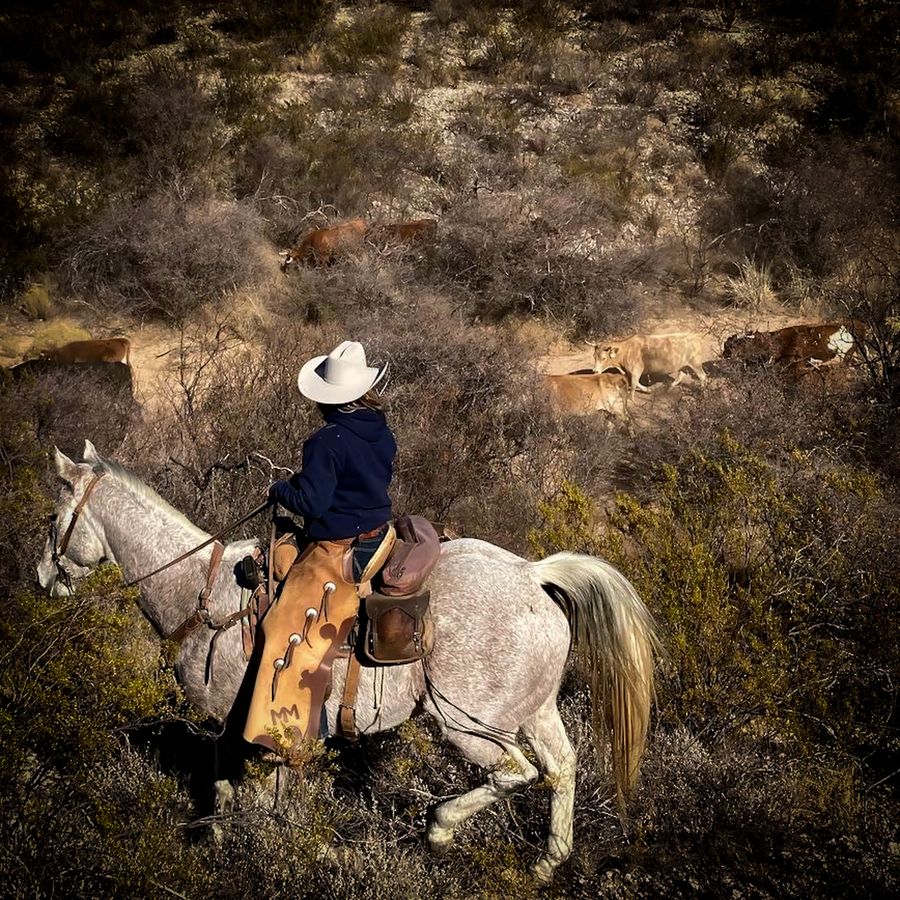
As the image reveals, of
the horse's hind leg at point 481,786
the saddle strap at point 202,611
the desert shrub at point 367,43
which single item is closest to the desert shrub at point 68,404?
the saddle strap at point 202,611

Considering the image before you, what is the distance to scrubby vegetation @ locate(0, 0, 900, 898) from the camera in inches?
151

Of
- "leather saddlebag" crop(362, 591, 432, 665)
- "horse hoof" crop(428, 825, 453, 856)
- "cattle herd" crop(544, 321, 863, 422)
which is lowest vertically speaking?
"cattle herd" crop(544, 321, 863, 422)

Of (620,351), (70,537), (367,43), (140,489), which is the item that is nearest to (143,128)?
(367,43)

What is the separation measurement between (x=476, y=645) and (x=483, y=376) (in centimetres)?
514

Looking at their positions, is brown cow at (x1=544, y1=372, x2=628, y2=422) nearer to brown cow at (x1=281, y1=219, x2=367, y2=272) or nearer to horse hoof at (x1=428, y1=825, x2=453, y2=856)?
brown cow at (x1=281, y1=219, x2=367, y2=272)

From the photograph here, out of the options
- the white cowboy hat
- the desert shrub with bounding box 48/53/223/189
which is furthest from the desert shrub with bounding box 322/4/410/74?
the white cowboy hat

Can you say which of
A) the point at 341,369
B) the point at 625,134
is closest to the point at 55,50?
the point at 625,134

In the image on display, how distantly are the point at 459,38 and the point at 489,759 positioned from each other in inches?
776

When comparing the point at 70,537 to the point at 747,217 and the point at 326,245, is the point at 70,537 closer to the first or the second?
the point at 326,245

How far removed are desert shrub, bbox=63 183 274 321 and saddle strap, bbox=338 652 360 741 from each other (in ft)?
28.8

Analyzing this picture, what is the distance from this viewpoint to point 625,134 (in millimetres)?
15633

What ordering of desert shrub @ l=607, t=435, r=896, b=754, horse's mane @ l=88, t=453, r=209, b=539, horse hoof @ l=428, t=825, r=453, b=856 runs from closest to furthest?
horse hoof @ l=428, t=825, r=453, b=856
horse's mane @ l=88, t=453, r=209, b=539
desert shrub @ l=607, t=435, r=896, b=754

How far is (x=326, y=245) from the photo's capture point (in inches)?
464

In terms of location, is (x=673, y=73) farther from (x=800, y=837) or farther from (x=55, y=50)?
(x=800, y=837)
